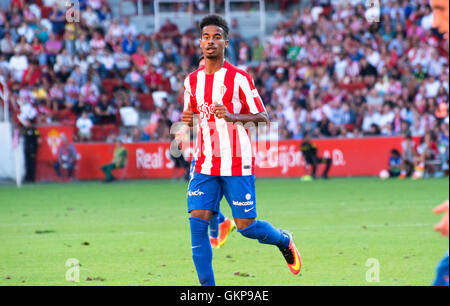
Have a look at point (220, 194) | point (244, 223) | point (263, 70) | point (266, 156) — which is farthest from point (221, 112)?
point (263, 70)

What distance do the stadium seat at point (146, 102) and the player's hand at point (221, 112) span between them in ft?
60.5

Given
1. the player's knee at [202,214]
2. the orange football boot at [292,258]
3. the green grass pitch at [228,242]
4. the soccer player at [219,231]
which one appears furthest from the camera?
the soccer player at [219,231]

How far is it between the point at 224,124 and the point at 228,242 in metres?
3.82

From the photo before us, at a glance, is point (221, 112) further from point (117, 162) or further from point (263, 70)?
point (263, 70)

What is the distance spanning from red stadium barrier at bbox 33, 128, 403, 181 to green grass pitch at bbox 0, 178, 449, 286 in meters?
3.68

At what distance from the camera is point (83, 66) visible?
2427 centimetres

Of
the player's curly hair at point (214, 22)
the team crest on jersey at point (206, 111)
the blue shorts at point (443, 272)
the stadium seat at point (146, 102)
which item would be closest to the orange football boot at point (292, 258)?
the team crest on jersey at point (206, 111)

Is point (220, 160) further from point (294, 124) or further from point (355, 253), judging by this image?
point (294, 124)

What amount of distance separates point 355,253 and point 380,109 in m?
14.8

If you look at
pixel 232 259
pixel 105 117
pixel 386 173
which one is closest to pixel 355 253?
pixel 232 259

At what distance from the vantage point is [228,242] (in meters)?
10.1

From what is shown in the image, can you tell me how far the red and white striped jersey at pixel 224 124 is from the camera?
21.4 ft

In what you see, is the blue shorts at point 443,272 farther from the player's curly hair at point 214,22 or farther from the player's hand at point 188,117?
the player's curly hair at point 214,22

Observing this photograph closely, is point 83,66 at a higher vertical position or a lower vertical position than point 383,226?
higher
